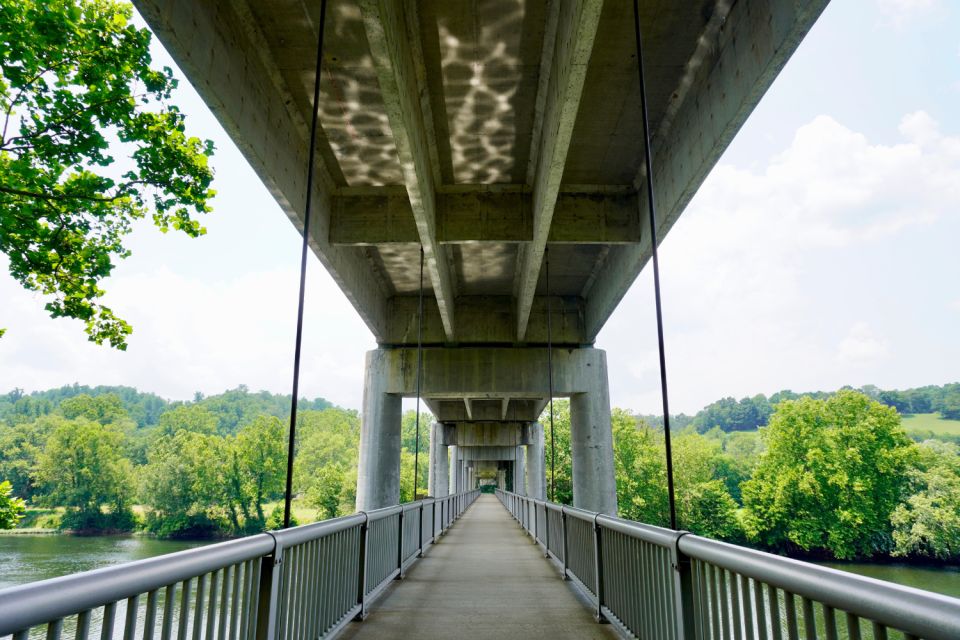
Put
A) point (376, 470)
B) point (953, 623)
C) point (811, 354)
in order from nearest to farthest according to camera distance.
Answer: point (953, 623), point (376, 470), point (811, 354)

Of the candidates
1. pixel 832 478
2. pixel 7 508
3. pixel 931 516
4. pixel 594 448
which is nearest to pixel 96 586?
pixel 7 508

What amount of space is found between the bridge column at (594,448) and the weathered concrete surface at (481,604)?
4.40 meters

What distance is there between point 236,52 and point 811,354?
174 m

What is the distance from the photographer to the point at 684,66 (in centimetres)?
666

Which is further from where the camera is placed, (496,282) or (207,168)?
(496,282)

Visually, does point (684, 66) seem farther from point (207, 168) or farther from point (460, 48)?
point (207, 168)

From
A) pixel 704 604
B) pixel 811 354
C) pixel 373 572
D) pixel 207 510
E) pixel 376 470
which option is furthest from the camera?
pixel 811 354

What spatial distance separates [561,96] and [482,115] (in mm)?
2200

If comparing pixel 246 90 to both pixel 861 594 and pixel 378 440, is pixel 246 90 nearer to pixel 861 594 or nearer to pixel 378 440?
pixel 861 594

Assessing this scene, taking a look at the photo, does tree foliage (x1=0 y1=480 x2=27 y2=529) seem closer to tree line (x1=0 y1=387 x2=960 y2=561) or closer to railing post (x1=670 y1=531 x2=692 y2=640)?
railing post (x1=670 y1=531 x2=692 y2=640)

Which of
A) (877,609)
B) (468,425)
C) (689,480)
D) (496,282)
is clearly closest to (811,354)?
(689,480)

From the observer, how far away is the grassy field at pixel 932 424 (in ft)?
319

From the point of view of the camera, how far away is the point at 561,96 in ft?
18.4

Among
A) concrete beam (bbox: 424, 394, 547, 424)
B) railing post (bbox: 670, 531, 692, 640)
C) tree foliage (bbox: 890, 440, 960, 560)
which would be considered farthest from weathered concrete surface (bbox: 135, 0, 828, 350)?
tree foliage (bbox: 890, 440, 960, 560)
